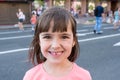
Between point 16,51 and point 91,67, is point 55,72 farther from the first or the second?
point 16,51

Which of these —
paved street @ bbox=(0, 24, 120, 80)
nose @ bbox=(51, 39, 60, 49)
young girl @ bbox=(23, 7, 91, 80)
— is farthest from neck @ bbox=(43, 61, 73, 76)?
paved street @ bbox=(0, 24, 120, 80)

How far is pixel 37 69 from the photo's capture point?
6.86ft

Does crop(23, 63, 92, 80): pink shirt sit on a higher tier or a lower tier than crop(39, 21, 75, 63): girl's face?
lower

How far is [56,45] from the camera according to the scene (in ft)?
6.51

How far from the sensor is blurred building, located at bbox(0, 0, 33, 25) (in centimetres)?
3064

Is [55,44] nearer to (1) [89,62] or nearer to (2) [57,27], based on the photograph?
(2) [57,27]

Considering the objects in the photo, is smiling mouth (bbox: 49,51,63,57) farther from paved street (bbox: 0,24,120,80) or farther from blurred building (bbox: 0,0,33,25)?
blurred building (bbox: 0,0,33,25)

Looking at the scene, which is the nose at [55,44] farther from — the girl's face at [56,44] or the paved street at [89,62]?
the paved street at [89,62]

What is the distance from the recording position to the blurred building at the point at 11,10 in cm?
3064

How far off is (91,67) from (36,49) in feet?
18.1

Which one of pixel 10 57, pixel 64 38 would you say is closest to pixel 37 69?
pixel 64 38

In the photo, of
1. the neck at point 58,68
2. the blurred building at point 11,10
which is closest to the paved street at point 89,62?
the neck at point 58,68

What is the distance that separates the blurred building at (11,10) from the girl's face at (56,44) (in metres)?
28.7

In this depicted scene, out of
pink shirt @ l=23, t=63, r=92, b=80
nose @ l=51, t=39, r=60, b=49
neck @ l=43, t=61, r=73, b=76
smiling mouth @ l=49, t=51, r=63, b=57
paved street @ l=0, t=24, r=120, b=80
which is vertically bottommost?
paved street @ l=0, t=24, r=120, b=80
